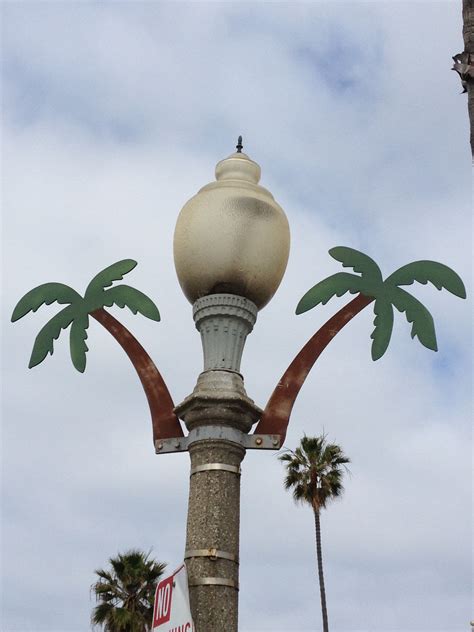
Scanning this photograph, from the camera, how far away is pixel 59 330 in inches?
286

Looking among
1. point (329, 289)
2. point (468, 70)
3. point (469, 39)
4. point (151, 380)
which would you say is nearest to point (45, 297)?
point (151, 380)

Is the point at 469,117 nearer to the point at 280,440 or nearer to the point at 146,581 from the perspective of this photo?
the point at 280,440

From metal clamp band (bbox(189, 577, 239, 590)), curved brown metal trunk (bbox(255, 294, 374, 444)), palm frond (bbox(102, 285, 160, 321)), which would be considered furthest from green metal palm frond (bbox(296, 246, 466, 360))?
metal clamp band (bbox(189, 577, 239, 590))

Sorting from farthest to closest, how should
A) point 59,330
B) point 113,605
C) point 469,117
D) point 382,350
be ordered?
1. point 113,605
2. point 469,117
3. point 59,330
4. point 382,350

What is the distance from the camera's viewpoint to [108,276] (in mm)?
7289

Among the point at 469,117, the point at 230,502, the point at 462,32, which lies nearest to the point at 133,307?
the point at 230,502

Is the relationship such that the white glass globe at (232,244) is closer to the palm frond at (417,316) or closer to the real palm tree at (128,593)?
the palm frond at (417,316)

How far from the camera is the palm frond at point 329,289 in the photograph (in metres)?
6.88

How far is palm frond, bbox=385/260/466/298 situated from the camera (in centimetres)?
680

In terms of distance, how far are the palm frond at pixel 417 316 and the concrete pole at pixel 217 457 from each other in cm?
107

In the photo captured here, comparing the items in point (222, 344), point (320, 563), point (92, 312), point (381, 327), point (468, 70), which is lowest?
point (222, 344)

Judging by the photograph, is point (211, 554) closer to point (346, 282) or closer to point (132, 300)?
point (132, 300)

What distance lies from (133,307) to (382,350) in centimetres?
191

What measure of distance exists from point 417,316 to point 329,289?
A: 2.19 ft
